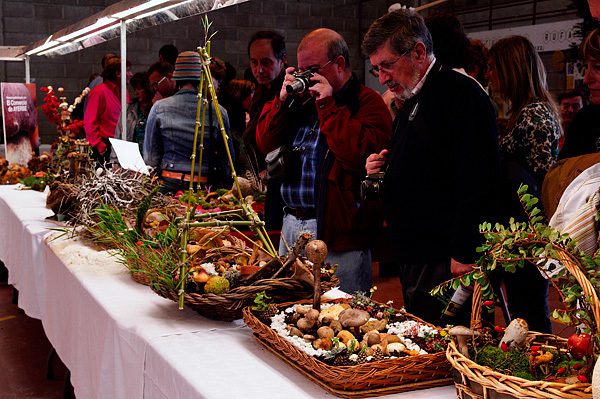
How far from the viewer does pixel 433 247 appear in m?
2.02

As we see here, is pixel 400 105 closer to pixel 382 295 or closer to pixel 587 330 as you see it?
pixel 587 330

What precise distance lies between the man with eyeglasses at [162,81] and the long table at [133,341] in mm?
1894

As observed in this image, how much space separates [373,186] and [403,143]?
15 centimetres

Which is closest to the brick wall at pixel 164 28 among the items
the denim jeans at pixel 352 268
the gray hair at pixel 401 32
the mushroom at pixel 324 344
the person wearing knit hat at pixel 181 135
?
the person wearing knit hat at pixel 181 135

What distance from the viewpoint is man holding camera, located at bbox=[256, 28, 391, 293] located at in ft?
7.78

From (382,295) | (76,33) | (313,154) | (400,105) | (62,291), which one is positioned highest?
(76,33)

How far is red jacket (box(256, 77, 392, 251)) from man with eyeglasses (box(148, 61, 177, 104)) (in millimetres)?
2380

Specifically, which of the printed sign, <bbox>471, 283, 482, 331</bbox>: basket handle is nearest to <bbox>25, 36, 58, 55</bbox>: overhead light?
the printed sign

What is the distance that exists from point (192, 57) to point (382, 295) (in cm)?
205

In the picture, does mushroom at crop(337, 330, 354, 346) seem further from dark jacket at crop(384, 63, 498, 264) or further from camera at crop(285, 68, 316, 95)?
camera at crop(285, 68, 316, 95)

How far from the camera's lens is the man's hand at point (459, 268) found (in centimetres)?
190

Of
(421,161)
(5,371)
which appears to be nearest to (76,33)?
(5,371)

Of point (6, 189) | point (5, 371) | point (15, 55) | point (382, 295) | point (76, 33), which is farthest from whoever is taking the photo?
point (15, 55)

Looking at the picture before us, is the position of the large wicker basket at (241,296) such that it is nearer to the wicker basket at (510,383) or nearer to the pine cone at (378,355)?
the pine cone at (378,355)
